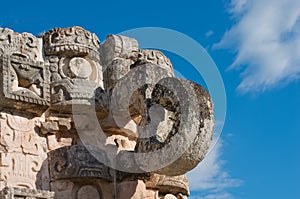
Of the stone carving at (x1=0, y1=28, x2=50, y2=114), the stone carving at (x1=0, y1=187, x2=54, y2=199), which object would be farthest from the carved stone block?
the stone carving at (x1=0, y1=28, x2=50, y2=114)

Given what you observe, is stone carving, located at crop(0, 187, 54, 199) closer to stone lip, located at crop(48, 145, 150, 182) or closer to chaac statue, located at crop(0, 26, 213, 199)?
chaac statue, located at crop(0, 26, 213, 199)

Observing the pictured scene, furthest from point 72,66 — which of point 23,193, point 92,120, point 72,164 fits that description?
point 23,193

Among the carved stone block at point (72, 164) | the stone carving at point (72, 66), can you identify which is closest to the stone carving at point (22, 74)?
the stone carving at point (72, 66)

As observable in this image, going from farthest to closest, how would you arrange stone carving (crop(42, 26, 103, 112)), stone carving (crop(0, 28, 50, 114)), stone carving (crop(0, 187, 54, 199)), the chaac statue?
stone carving (crop(42, 26, 103, 112)), stone carving (crop(0, 28, 50, 114)), the chaac statue, stone carving (crop(0, 187, 54, 199))

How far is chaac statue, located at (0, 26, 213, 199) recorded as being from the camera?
6.56m

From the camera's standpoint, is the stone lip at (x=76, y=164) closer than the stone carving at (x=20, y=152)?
No

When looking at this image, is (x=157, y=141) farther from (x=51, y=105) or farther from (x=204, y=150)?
(x=51, y=105)

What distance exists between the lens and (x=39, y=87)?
705cm

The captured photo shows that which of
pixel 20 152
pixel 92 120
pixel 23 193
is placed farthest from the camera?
pixel 92 120

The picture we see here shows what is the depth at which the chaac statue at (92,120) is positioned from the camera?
258 inches

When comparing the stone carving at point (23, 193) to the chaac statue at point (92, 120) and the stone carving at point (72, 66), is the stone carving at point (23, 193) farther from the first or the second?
the stone carving at point (72, 66)

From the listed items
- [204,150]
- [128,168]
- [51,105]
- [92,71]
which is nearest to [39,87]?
[51,105]

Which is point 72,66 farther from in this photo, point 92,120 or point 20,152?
point 20,152

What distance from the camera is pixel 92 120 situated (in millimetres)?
7344
